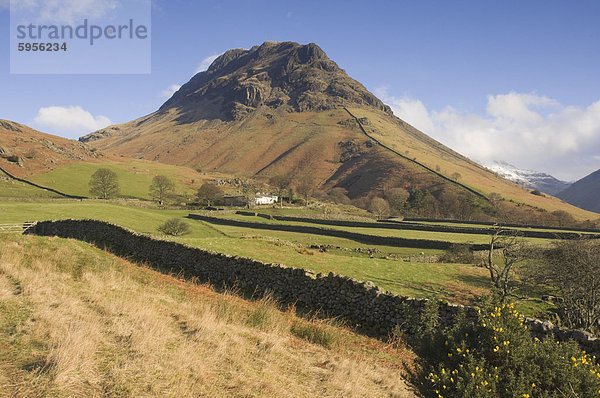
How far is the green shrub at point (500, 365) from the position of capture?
15.7 ft

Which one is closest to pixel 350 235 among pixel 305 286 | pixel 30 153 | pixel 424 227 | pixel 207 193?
pixel 424 227

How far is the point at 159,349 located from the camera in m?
7.16

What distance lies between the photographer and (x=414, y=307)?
1265 centimetres

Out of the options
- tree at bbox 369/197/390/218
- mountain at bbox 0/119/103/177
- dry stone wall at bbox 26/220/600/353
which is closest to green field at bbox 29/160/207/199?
mountain at bbox 0/119/103/177

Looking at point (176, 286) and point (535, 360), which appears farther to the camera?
point (176, 286)

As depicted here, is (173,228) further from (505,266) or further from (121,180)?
(121,180)

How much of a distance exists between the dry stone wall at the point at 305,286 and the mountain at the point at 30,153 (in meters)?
117

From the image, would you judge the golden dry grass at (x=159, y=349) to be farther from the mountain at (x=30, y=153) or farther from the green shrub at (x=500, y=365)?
the mountain at (x=30, y=153)

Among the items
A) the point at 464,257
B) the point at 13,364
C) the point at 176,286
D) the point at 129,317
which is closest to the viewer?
the point at 13,364

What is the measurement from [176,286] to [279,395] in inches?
432

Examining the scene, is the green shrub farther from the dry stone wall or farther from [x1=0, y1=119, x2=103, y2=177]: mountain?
[x1=0, y1=119, x2=103, y2=177]: mountain

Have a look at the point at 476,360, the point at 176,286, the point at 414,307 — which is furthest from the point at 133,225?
the point at 476,360

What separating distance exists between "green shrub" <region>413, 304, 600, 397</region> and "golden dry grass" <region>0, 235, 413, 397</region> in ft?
2.49

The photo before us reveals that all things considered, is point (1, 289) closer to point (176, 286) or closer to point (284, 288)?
point (176, 286)
